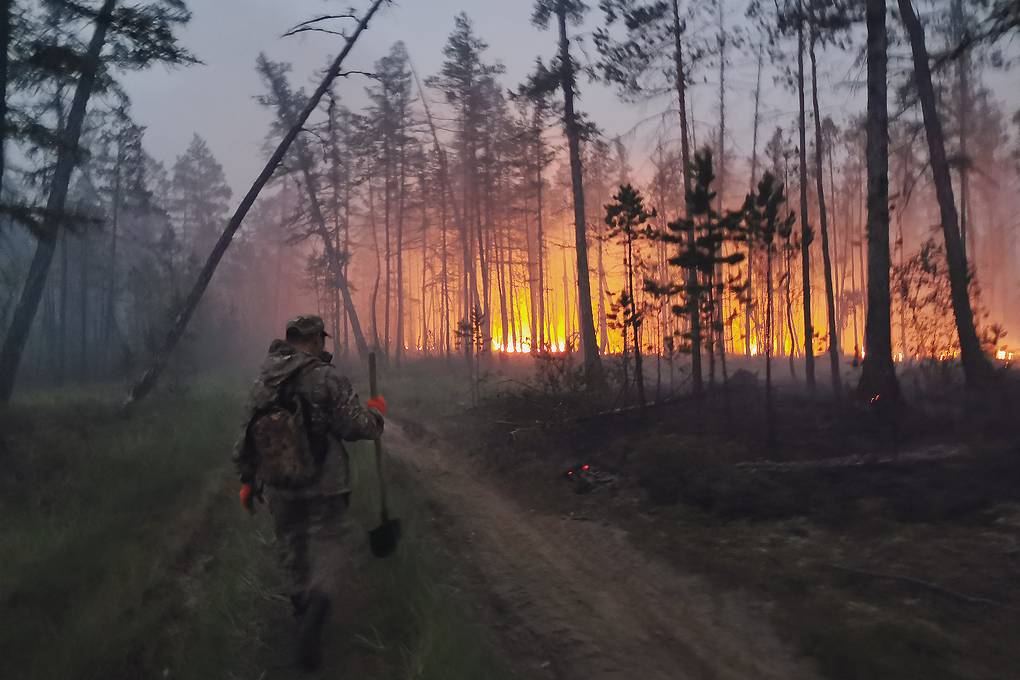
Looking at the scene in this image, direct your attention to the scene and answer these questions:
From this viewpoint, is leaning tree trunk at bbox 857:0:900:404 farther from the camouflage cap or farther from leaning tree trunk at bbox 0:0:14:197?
leaning tree trunk at bbox 0:0:14:197

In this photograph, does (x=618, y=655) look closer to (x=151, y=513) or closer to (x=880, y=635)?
(x=880, y=635)

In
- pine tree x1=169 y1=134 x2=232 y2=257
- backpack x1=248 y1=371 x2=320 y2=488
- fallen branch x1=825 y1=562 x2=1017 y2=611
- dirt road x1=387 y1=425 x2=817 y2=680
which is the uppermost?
pine tree x1=169 y1=134 x2=232 y2=257

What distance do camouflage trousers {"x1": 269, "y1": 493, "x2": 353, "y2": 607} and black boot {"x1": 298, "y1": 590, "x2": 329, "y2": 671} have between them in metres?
0.06

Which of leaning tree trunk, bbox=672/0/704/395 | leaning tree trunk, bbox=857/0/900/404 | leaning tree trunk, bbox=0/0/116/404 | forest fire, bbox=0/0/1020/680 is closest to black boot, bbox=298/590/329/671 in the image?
forest fire, bbox=0/0/1020/680

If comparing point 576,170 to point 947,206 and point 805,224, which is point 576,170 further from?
point 947,206

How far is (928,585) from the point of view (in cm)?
502

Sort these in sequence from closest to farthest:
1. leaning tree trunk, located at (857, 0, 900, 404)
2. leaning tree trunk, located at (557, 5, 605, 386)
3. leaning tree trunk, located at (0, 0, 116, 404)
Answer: leaning tree trunk, located at (857, 0, 900, 404) → leaning tree trunk, located at (0, 0, 116, 404) → leaning tree trunk, located at (557, 5, 605, 386)

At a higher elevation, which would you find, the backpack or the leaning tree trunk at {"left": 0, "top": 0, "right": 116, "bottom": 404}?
the leaning tree trunk at {"left": 0, "top": 0, "right": 116, "bottom": 404}

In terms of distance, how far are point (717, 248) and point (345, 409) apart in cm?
763

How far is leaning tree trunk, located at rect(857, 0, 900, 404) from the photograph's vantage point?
1128cm

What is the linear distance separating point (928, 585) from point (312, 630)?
15.3ft

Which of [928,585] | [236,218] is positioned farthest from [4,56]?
[928,585]

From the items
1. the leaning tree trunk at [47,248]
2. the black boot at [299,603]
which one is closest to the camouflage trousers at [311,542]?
the black boot at [299,603]

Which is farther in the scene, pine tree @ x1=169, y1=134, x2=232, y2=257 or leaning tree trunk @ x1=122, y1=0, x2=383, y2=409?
pine tree @ x1=169, y1=134, x2=232, y2=257
